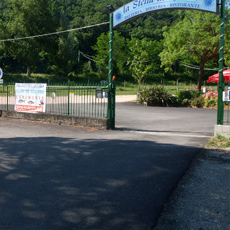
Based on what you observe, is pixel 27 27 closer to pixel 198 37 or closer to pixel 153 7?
pixel 198 37

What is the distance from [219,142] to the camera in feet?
30.3

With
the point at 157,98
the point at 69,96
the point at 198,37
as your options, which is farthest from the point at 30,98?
the point at 198,37

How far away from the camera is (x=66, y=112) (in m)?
14.5

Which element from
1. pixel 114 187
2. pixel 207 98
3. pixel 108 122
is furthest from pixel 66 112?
pixel 207 98

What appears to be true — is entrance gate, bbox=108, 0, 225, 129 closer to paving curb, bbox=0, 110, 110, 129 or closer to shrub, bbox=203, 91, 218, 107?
paving curb, bbox=0, 110, 110, 129

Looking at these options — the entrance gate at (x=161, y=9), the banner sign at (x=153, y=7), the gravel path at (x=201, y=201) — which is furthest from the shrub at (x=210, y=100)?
the gravel path at (x=201, y=201)

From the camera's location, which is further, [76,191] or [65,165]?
[65,165]

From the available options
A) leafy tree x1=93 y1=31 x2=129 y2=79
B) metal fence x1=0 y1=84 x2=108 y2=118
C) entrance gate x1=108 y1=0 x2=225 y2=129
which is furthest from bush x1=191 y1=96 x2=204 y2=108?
leafy tree x1=93 y1=31 x2=129 y2=79

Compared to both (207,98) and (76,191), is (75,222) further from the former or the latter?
(207,98)

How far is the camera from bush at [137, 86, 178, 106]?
24828 mm

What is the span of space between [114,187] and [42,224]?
1.63 m

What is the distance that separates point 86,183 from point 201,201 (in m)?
1.88

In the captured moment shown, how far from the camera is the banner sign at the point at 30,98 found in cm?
1423

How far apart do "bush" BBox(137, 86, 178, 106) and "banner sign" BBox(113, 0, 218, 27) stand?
41.9 feet
